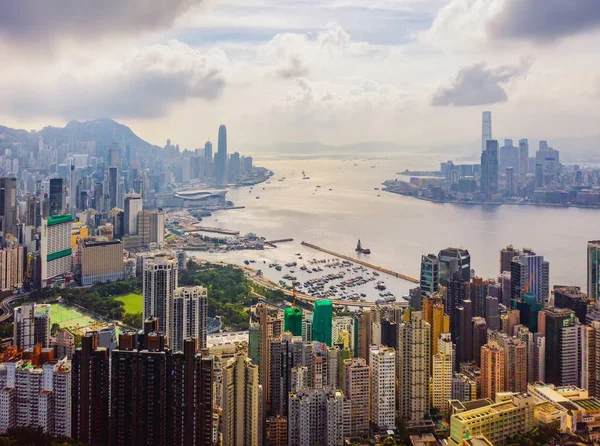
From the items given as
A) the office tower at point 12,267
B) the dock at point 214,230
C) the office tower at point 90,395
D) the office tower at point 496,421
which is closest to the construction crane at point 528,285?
the office tower at point 496,421

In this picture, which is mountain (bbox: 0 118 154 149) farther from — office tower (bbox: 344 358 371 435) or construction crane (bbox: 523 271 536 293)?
construction crane (bbox: 523 271 536 293)

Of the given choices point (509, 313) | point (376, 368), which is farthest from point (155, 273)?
point (509, 313)

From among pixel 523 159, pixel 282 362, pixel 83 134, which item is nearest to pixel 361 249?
pixel 523 159

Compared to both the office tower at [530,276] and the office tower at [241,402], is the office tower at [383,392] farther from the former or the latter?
the office tower at [530,276]

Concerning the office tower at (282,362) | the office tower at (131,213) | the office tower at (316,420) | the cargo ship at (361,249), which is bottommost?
the office tower at (316,420)

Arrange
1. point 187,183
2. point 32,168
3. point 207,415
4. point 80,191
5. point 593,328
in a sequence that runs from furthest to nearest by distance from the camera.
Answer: point 187,183
point 80,191
point 32,168
point 593,328
point 207,415

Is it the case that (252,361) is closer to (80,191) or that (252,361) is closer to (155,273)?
(155,273)

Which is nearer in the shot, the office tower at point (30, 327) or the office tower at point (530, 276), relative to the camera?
the office tower at point (30, 327)
